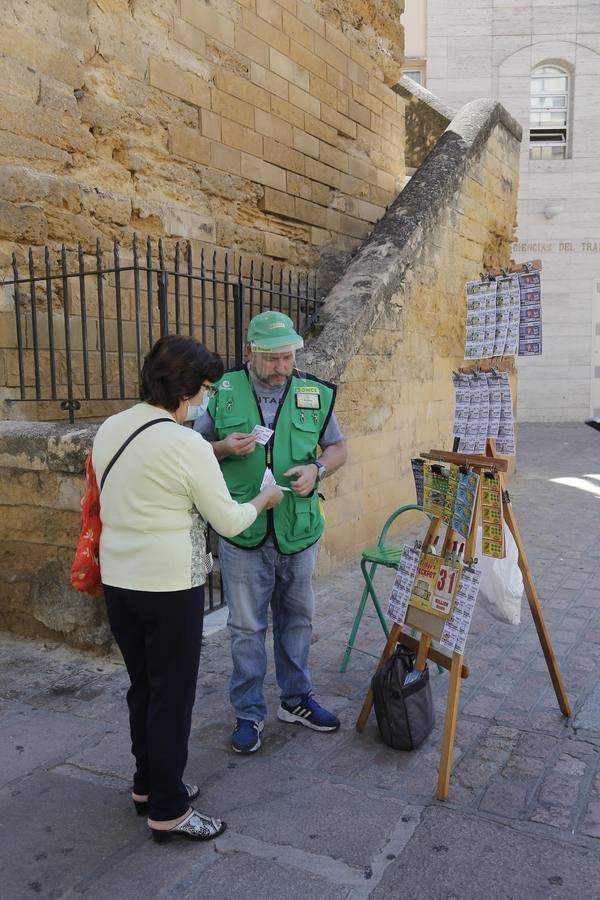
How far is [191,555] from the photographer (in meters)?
2.45

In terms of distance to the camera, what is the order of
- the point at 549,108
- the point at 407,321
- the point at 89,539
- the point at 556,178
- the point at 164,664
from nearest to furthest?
the point at 164,664 → the point at 89,539 → the point at 407,321 → the point at 556,178 → the point at 549,108

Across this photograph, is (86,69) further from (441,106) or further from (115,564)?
(441,106)

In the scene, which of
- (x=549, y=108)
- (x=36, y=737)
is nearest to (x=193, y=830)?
(x=36, y=737)

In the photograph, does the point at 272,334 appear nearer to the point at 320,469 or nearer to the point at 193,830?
the point at 320,469

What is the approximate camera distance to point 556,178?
56.7 feet

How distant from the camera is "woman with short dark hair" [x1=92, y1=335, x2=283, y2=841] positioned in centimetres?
238

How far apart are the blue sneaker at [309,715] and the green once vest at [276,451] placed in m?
0.73

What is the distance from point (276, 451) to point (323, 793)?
1.31 metres

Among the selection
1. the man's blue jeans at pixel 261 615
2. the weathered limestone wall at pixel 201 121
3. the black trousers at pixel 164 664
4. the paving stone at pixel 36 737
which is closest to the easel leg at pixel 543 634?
the man's blue jeans at pixel 261 615

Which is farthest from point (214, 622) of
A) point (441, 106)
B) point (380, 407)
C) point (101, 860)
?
point (441, 106)

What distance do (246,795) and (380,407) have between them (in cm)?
413

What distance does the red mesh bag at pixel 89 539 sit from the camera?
100.0 inches

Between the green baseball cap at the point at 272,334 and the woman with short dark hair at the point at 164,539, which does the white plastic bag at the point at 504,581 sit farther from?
the woman with short dark hair at the point at 164,539

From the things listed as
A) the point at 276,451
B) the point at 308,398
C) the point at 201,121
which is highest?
the point at 201,121
